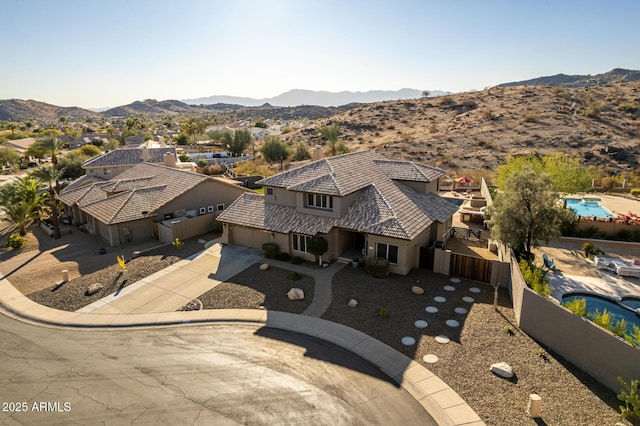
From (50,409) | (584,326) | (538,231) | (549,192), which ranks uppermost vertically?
(549,192)

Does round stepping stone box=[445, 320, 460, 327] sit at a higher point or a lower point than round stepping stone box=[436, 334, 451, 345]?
higher

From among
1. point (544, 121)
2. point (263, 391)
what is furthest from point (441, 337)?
point (544, 121)

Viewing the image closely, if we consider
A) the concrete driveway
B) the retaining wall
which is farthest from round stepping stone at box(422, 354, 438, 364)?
the concrete driveway

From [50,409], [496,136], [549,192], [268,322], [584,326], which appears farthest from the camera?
[496,136]

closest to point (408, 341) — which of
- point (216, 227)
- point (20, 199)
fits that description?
point (216, 227)

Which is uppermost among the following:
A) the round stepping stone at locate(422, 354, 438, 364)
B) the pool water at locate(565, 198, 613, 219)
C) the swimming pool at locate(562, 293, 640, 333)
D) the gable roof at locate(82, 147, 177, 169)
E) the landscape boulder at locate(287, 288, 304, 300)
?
the gable roof at locate(82, 147, 177, 169)

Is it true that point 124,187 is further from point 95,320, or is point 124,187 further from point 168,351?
point 168,351

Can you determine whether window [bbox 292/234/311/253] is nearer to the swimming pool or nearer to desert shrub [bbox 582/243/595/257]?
the swimming pool

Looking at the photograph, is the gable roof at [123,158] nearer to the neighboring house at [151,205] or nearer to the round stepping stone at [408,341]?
the neighboring house at [151,205]
